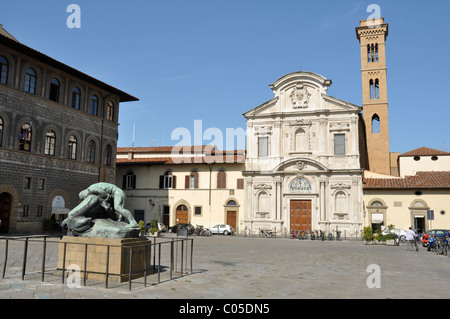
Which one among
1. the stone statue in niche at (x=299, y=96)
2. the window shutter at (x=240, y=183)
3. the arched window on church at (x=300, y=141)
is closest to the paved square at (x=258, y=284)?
the arched window on church at (x=300, y=141)

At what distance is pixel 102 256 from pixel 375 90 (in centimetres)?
4698

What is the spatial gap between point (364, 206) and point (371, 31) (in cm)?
2587

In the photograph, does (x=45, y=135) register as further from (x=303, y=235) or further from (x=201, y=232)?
(x=303, y=235)

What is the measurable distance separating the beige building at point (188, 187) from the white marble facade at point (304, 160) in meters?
1.86

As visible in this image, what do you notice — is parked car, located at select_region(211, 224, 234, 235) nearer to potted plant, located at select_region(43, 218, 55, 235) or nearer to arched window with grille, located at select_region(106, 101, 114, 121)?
arched window with grille, located at select_region(106, 101, 114, 121)

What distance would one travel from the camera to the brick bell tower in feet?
154

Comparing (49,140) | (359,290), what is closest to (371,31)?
(49,140)

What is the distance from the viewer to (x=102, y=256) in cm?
923

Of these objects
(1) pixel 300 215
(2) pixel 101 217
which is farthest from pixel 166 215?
(2) pixel 101 217

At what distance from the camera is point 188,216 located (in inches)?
1537

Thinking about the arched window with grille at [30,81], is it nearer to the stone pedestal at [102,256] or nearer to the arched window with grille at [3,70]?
the arched window with grille at [3,70]

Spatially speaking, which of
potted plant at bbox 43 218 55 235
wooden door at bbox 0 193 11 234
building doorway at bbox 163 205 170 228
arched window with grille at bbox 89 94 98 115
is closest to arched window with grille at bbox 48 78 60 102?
arched window with grille at bbox 89 94 98 115
